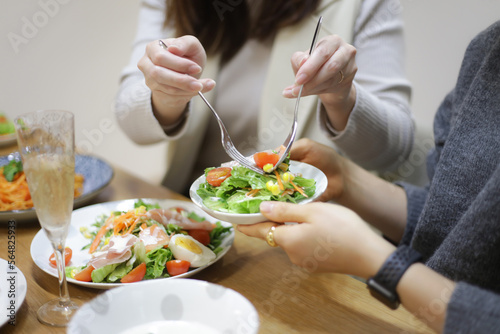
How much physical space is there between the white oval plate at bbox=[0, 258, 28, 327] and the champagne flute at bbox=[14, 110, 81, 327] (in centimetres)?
6

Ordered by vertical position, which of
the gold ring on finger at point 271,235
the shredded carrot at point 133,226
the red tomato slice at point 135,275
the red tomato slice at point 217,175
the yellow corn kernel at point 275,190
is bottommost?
the red tomato slice at point 135,275

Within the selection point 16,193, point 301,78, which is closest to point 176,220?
point 301,78

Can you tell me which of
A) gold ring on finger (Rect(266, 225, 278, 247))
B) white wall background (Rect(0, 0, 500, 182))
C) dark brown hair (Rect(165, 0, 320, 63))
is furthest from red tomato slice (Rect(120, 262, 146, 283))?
white wall background (Rect(0, 0, 500, 182))

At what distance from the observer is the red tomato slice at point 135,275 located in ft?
2.67

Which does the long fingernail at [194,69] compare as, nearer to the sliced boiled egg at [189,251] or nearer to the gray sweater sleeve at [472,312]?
the sliced boiled egg at [189,251]

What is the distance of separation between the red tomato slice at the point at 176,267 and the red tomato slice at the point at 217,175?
17 cm

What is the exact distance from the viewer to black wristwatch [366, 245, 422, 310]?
69cm

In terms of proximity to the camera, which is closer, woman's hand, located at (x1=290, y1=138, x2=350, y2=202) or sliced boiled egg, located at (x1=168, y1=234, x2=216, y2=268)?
sliced boiled egg, located at (x1=168, y1=234, x2=216, y2=268)

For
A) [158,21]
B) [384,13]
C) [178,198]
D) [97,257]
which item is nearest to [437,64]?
[384,13]

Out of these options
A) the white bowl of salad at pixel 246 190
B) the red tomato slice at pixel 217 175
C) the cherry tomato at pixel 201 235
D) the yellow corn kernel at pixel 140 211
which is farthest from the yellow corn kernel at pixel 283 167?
the yellow corn kernel at pixel 140 211

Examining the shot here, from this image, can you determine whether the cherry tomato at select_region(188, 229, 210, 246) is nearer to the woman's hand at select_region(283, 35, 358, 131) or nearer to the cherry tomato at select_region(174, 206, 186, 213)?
the cherry tomato at select_region(174, 206, 186, 213)

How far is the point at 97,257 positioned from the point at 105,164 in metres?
0.57

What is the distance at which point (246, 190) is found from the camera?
89 cm

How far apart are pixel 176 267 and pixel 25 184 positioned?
2.06 feet
